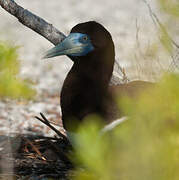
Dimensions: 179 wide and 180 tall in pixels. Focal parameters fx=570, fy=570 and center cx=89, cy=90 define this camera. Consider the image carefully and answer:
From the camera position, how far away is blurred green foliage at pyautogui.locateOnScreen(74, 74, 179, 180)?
59.6 inches

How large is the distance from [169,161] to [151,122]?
15 cm

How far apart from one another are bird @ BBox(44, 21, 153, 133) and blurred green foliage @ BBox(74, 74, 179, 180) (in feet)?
5.00

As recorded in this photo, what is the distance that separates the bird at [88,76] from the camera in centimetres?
336

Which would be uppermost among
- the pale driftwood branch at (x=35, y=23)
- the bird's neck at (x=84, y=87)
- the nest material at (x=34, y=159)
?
the pale driftwood branch at (x=35, y=23)

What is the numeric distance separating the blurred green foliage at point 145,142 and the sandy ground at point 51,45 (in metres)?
2.99

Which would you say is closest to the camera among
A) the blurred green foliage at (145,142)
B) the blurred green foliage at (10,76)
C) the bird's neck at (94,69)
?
the blurred green foliage at (145,142)

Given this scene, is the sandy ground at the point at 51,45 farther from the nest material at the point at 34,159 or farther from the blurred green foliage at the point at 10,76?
the blurred green foliage at the point at 10,76

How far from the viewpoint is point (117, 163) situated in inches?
70.6

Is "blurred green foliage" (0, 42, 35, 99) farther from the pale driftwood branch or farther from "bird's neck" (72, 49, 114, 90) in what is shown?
the pale driftwood branch

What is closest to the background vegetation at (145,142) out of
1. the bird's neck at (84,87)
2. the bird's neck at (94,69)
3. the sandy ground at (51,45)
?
the bird's neck at (84,87)

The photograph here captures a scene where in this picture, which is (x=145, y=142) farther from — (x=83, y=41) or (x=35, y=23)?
(x=35, y=23)

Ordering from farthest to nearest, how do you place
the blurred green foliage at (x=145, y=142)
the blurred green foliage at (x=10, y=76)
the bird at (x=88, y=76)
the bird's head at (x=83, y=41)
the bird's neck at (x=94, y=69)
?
the bird's neck at (x=94, y=69) < the bird's head at (x=83, y=41) < the bird at (x=88, y=76) < the blurred green foliage at (x=10, y=76) < the blurred green foliage at (x=145, y=142)

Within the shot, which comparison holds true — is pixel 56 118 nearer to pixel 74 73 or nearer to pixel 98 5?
pixel 74 73

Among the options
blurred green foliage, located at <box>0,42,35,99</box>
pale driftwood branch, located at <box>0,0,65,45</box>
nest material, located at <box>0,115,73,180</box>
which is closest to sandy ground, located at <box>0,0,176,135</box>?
pale driftwood branch, located at <box>0,0,65,45</box>
